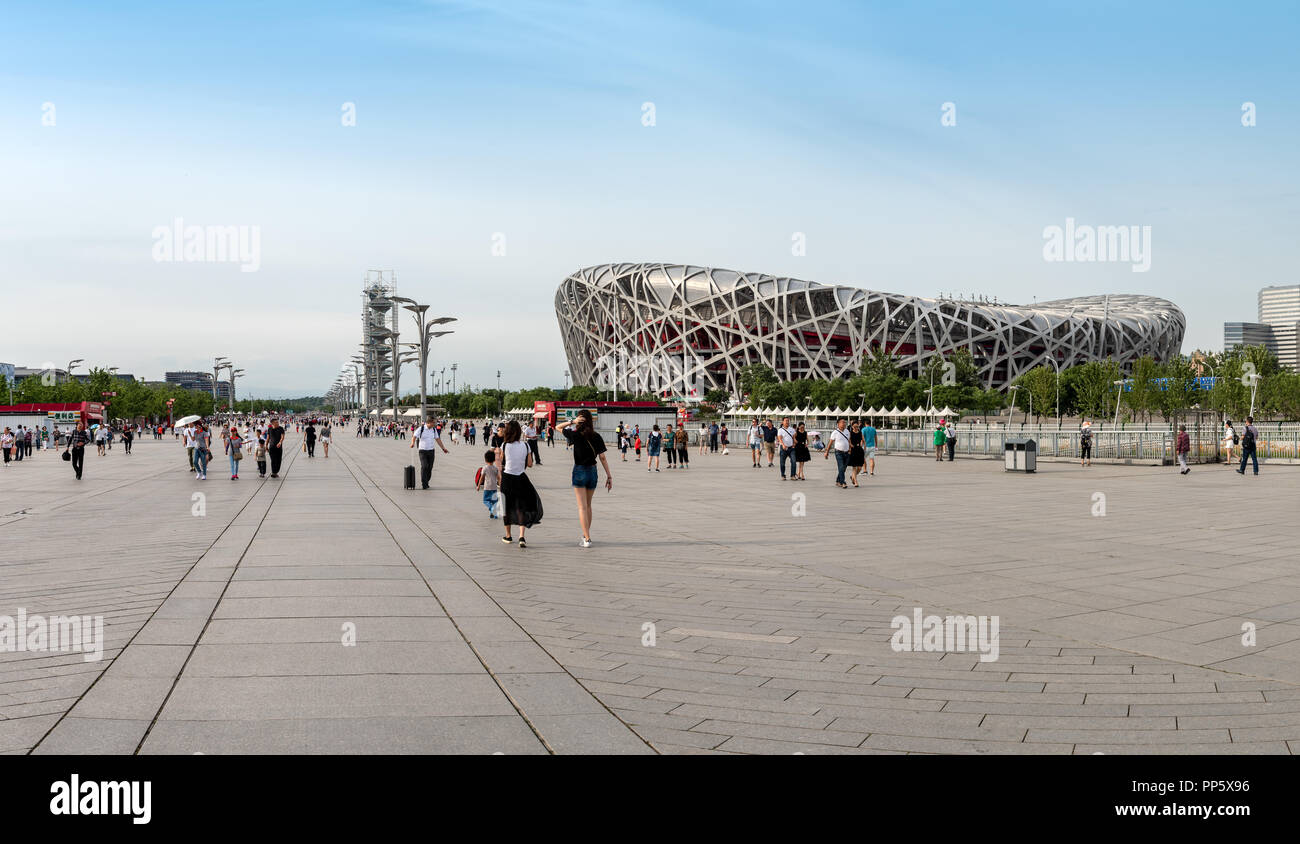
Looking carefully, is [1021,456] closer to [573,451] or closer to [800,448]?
[800,448]

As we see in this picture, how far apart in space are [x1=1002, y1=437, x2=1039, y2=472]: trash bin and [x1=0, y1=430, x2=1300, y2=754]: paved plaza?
39.3 feet

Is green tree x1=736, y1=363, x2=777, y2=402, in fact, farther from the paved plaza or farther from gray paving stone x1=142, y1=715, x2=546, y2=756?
gray paving stone x1=142, y1=715, x2=546, y2=756

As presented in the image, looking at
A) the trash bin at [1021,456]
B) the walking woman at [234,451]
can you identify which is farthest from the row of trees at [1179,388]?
the walking woman at [234,451]

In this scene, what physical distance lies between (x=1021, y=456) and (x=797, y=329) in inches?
3281

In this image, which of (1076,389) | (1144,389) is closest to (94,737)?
(1144,389)

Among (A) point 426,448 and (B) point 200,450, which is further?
(B) point 200,450

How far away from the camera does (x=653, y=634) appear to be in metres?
6.22

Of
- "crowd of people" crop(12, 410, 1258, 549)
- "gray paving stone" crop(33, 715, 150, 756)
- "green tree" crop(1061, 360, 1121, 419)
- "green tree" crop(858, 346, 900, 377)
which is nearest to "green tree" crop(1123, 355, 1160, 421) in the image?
"green tree" crop(1061, 360, 1121, 419)

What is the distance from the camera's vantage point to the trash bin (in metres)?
26.0

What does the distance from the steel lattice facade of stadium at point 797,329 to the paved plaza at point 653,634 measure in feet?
313

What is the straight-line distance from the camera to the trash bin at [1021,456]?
85.3 ft

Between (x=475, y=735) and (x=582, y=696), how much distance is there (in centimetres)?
79
